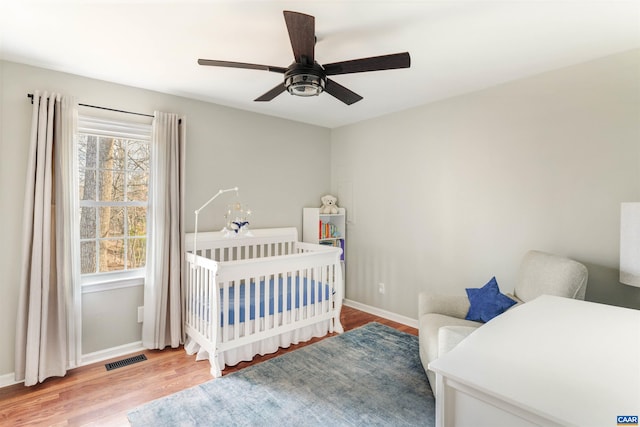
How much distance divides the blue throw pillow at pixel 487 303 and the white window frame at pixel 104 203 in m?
2.83

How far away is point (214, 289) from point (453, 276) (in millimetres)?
2259

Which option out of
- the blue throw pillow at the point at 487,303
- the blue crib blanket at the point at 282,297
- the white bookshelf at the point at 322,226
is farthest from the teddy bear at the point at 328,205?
the blue throw pillow at the point at 487,303

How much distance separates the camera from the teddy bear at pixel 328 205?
4055 mm

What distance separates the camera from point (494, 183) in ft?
9.30

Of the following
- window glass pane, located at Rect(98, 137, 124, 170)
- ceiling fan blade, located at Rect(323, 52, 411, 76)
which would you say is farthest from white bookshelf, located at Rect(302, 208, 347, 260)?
ceiling fan blade, located at Rect(323, 52, 411, 76)

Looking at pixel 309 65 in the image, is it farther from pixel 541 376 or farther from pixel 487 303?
pixel 487 303

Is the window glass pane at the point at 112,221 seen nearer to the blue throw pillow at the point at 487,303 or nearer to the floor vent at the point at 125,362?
the floor vent at the point at 125,362

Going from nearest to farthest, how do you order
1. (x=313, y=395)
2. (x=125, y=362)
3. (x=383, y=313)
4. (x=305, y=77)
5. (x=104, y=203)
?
(x=305, y=77)
(x=313, y=395)
(x=125, y=362)
(x=104, y=203)
(x=383, y=313)

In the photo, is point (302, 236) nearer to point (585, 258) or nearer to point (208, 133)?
point (208, 133)

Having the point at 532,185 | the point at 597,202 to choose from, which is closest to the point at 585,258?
the point at 597,202

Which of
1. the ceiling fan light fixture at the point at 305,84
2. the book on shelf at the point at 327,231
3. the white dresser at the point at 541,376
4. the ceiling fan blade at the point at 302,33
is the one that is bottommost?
the white dresser at the point at 541,376

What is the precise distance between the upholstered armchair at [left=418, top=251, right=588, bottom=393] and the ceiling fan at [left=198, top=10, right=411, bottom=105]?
143 cm

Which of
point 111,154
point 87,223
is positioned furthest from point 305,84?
point 87,223

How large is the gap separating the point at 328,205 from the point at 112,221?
7.85 ft
